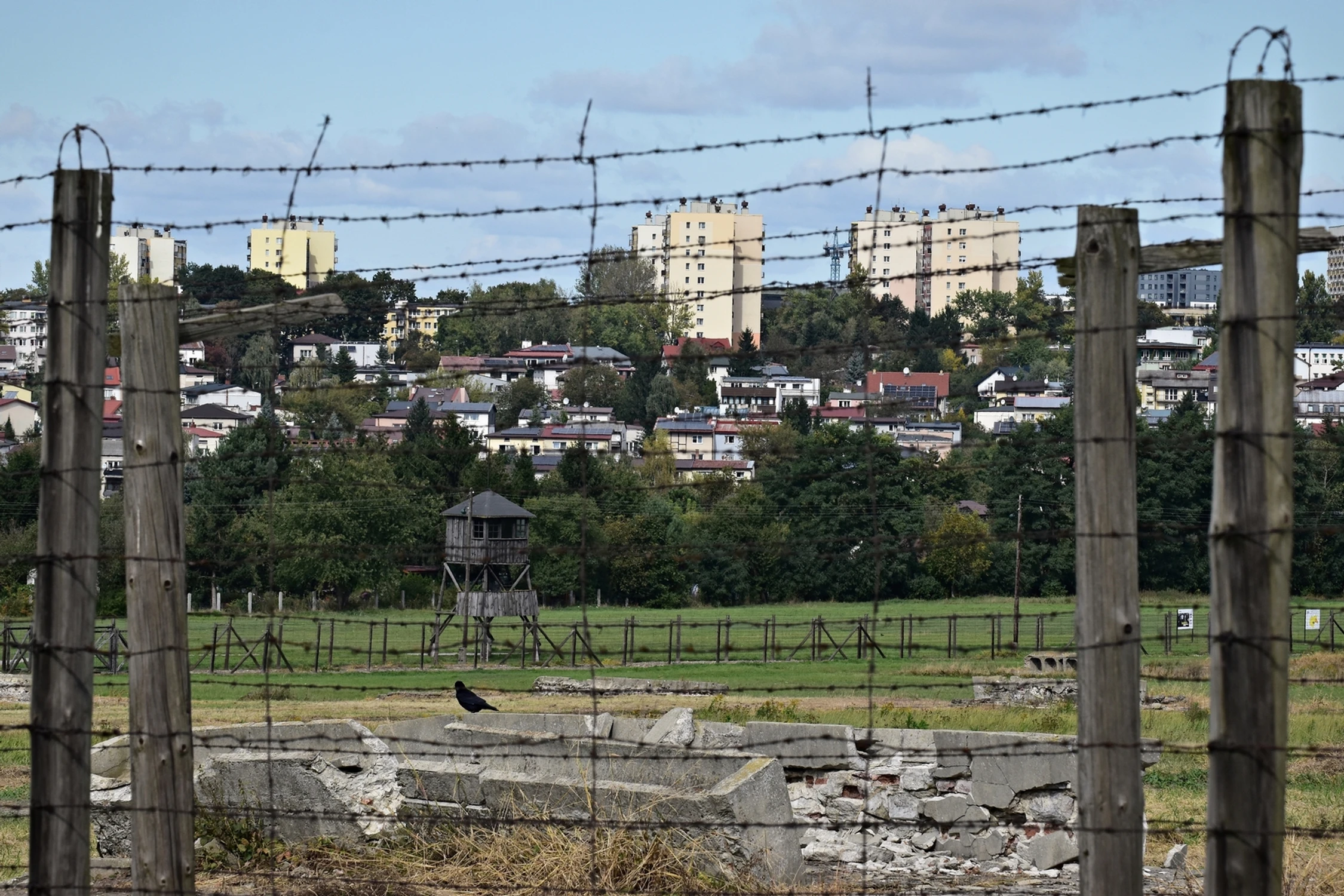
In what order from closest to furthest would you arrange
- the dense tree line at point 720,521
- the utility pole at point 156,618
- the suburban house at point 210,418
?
1. the utility pole at point 156,618
2. the dense tree line at point 720,521
3. the suburban house at point 210,418

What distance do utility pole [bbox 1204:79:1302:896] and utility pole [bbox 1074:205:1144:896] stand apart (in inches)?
14.8

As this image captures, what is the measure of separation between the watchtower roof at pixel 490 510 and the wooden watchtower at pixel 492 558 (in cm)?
2

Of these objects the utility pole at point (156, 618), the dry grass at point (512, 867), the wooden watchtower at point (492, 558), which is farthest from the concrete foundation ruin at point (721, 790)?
the wooden watchtower at point (492, 558)

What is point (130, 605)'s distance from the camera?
648 cm

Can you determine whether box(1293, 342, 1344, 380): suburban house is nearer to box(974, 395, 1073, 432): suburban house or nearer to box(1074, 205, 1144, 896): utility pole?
box(1074, 205, 1144, 896): utility pole

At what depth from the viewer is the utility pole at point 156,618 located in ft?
21.2

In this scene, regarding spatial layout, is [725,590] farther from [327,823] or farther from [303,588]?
[327,823]

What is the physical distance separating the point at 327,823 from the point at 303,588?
5475 cm

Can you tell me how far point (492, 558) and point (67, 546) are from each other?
38801 mm

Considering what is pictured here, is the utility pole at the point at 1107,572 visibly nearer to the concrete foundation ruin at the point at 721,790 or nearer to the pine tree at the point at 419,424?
the concrete foundation ruin at the point at 721,790

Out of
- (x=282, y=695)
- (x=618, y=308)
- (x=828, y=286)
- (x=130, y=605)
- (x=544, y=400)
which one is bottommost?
(x=282, y=695)

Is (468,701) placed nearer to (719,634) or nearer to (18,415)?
(719,634)

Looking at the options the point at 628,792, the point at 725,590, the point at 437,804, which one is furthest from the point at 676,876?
the point at 725,590

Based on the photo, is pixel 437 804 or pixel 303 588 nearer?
pixel 437 804
